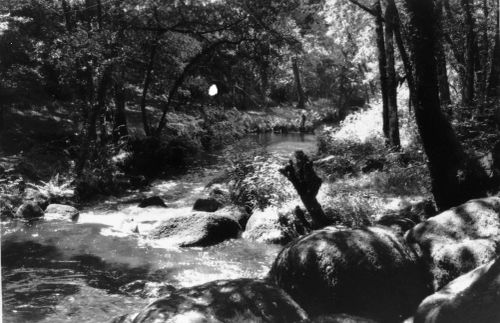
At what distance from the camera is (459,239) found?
566cm

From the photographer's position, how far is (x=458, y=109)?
11102 mm

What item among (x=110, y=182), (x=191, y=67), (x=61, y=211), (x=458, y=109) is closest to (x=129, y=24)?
(x=191, y=67)

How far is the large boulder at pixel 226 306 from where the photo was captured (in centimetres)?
430

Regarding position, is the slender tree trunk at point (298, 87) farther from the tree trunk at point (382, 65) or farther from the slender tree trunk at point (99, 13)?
the tree trunk at point (382, 65)

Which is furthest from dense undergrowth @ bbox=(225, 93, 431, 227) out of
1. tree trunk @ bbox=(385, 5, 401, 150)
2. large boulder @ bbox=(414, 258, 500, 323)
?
large boulder @ bbox=(414, 258, 500, 323)

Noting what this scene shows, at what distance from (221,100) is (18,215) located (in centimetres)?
1849

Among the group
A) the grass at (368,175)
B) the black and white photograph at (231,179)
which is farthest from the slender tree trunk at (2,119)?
the grass at (368,175)

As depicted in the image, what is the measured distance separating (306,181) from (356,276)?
11.4ft

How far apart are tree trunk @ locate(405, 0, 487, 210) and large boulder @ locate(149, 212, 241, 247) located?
13.4ft

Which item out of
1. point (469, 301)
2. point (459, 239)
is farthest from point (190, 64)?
point (469, 301)

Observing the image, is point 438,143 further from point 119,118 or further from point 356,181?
point 119,118

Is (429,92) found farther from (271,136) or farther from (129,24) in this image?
(271,136)

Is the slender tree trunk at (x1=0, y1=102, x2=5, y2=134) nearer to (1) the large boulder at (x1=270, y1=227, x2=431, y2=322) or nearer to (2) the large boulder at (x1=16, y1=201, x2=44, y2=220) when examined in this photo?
(2) the large boulder at (x1=16, y1=201, x2=44, y2=220)

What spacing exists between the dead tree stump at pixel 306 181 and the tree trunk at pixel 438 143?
1963 mm
